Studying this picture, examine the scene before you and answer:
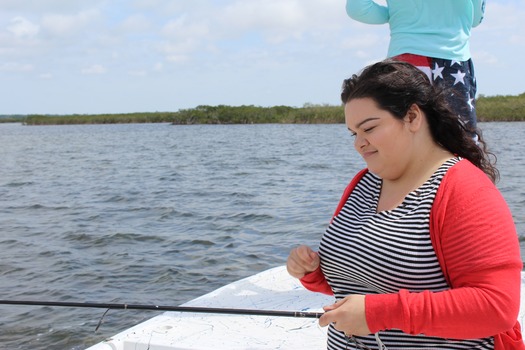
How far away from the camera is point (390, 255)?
1.67 meters

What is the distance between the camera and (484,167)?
1856 mm

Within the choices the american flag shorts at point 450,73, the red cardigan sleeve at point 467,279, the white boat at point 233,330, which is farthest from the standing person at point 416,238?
the white boat at point 233,330

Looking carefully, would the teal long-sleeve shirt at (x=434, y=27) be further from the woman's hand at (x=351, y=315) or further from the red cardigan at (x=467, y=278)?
the woman's hand at (x=351, y=315)

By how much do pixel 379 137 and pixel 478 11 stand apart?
1.79 metres

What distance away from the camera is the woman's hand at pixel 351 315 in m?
1.60

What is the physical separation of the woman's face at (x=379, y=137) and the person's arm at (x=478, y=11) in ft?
5.49

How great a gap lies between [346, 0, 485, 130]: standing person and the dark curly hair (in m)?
1.23

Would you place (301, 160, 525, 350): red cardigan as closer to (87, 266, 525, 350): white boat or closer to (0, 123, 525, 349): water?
(87, 266, 525, 350): white boat

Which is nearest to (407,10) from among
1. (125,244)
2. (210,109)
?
(125,244)

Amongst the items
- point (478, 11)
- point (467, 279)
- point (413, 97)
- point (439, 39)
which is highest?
point (478, 11)

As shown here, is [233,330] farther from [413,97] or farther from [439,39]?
[413,97]

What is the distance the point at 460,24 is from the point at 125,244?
21.2 ft

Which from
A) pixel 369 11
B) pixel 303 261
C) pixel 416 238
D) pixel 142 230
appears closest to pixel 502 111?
pixel 142 230

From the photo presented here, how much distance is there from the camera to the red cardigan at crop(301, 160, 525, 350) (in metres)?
1.50
